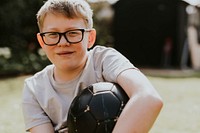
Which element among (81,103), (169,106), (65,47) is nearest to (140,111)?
(81,103)

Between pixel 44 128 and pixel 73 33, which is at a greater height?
pixel 73 33

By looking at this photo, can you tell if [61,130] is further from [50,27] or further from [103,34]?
[103,34]

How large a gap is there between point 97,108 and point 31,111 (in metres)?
0.69

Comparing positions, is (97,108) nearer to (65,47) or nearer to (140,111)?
(140,111)

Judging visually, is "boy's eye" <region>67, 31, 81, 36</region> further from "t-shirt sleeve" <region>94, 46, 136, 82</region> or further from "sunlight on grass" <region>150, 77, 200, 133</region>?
"sunlight on grass" <region>150, 77, 200, 133</region>

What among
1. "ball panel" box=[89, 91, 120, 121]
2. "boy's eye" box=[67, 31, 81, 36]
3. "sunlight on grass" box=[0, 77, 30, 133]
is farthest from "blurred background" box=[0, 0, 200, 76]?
"ball panel" box=[89, 91, 120, 121]

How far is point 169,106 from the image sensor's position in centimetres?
840

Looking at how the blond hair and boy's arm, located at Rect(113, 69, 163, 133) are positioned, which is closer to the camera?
boy's arm, located at Rect(113, 69, 163, 133)

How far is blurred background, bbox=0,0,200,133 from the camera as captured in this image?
13495mm

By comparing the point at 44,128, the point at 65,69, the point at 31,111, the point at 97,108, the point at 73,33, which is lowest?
the point at 44,128

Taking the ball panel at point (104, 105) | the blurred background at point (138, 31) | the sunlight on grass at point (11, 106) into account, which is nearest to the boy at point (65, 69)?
the ball panel at point (104, 105)

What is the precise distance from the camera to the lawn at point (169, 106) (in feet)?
20.9

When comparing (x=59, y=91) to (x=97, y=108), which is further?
(x=59, y=91)

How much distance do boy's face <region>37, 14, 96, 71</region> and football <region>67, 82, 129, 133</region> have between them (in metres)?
0.27
